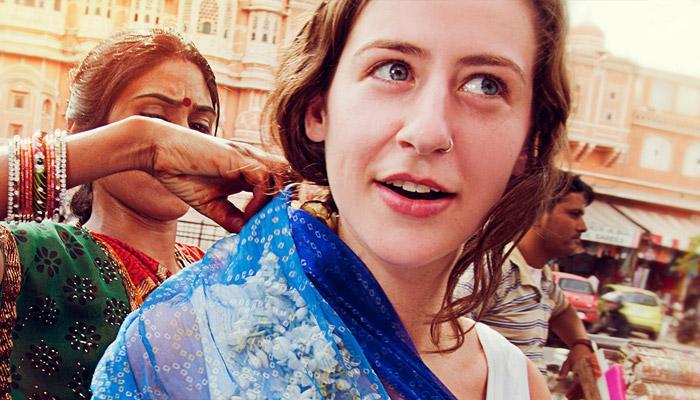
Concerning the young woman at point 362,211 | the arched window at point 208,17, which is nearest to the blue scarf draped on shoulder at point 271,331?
the young woman at point 362,211

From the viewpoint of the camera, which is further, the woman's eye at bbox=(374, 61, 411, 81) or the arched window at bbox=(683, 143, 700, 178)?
the arched window at bbox=(683, 143, 700, 178)

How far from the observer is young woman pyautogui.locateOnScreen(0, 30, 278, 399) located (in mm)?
946

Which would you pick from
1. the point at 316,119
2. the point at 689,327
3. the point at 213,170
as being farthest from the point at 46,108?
the point at 689,327

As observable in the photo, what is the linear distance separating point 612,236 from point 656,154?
1.18m

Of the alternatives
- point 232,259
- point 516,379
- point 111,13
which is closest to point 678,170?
point 111,13

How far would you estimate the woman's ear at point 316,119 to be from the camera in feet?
2.88

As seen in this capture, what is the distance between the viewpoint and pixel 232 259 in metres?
0.82

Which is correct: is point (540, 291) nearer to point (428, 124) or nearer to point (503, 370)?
point (503, 370)

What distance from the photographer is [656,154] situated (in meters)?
6.13

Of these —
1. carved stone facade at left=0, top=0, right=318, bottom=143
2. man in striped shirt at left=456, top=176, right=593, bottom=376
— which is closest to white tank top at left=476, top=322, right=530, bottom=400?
man in striped shirt at left=456, top=176, right=593, bottom=376

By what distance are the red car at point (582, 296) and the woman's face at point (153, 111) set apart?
4.62 m

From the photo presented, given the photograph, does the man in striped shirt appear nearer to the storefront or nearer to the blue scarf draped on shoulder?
the blue scarf draped on shoulder

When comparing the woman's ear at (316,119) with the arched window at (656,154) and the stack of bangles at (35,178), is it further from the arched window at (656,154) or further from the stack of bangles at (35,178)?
the arched window at (656,154)

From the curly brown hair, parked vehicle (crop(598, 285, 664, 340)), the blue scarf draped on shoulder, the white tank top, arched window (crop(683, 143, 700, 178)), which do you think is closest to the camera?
the blue scarf draped on shoulder
